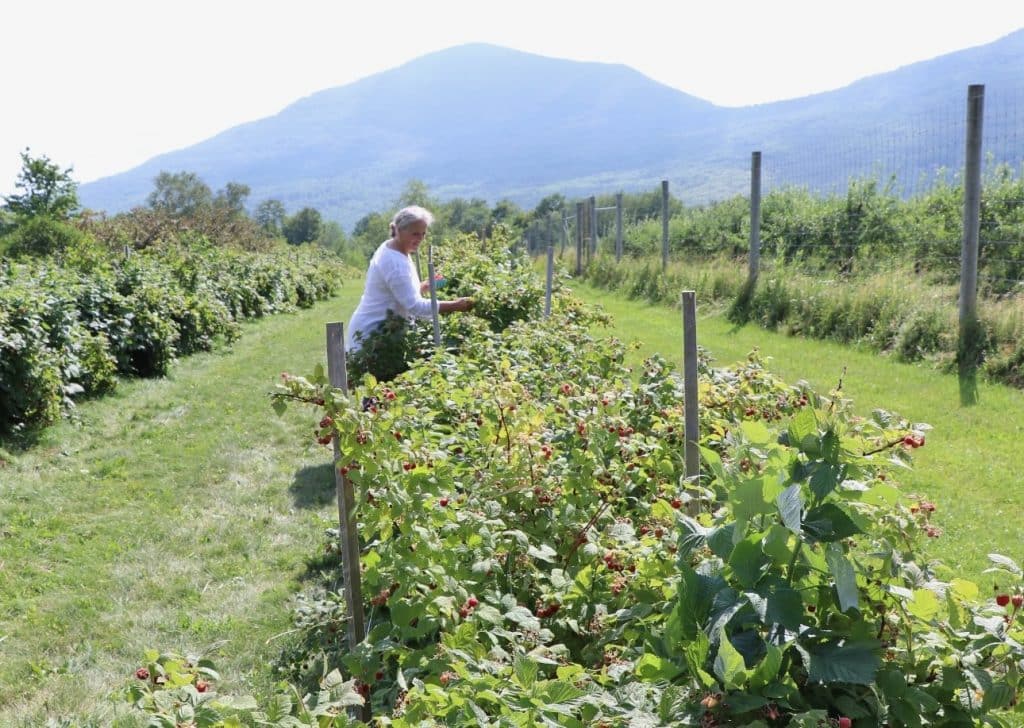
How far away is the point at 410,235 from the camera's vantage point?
580 cm

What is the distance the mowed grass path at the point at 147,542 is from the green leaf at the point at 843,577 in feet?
4.93

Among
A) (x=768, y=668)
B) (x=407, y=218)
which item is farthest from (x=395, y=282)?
(x=768, y=668)

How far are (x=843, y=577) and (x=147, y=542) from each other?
445cm

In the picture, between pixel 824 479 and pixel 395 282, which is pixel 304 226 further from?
pixel 824 479

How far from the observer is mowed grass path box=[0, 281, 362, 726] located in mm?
3525

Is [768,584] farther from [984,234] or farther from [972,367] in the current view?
[984,234]

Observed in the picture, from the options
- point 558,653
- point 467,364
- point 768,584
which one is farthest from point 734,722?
point 467,364

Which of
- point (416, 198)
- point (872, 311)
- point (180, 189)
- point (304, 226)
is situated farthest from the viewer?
point (180, 189)

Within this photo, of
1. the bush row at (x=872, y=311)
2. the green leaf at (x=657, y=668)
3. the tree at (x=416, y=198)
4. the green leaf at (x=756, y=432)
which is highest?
the tree at (x=416, y=198)

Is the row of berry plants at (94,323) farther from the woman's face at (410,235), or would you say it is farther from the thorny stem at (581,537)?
the thorny stem at (581,537)

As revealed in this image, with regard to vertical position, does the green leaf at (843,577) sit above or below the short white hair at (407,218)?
below

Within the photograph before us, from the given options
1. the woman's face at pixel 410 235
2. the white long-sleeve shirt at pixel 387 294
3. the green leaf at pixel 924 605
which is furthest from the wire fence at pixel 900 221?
the green leaf at pixel 924 605

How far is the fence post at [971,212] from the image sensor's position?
7.65m

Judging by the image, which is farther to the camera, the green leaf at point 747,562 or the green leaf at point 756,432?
the green leaf at point 756,432
